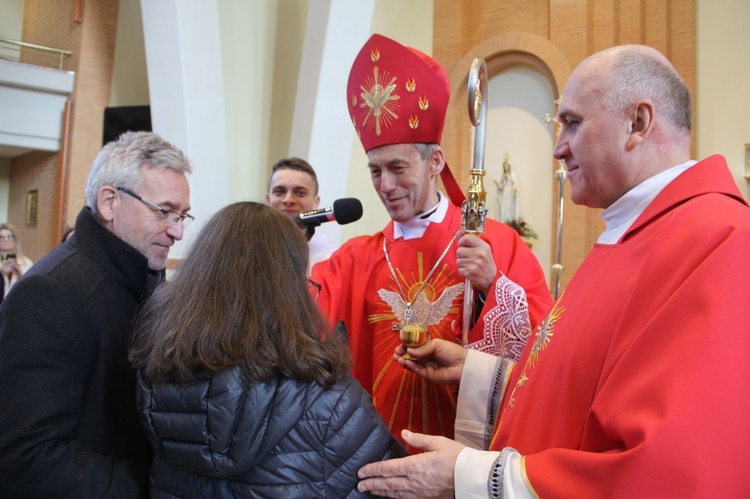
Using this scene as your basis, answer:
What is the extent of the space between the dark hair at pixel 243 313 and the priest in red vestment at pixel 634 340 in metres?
0.29

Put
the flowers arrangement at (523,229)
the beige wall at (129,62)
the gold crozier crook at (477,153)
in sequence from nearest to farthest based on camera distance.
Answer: the gold crozier crook at (477,153) < the flowers arrangement at (523,229) < the beige wall at (129,62)

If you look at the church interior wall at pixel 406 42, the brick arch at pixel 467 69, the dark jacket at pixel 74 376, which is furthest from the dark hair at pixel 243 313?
the brick arch at pixel 467 69

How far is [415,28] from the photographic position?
9406 millimetres

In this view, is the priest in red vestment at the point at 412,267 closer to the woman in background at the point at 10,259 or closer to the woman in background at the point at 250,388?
the woman in background at the point at 250,388

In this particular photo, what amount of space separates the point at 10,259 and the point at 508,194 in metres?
6.31

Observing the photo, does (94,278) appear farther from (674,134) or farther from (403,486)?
(674,134)

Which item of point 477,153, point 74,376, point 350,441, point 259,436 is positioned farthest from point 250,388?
point 477,153

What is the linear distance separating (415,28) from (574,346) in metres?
8.85

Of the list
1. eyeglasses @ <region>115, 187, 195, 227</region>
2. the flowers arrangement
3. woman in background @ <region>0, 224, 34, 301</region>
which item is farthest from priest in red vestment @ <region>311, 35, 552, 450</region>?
the flowers arrangement

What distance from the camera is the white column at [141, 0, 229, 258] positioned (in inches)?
229

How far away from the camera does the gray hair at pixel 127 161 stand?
185 centimetres

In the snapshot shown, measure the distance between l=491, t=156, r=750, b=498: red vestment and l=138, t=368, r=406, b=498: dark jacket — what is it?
1.24 ft

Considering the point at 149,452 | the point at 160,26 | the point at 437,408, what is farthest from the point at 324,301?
the point at 160,26

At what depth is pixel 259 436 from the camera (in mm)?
1227
